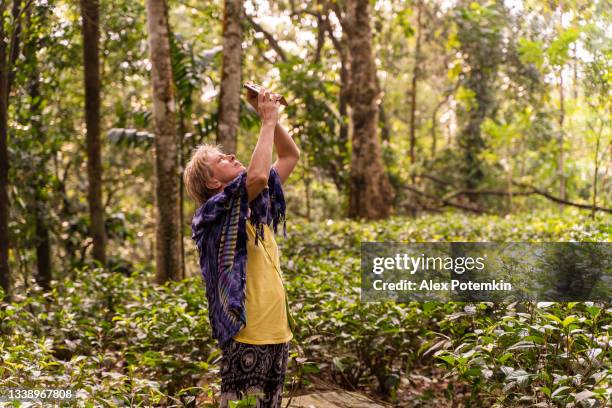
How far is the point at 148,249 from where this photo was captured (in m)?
22.8

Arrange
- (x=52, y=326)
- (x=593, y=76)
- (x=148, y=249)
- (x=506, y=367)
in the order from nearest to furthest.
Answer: (x=506, y=367)
(x=52, y=326)
(x=593, y=76)
(x=148, y=249)

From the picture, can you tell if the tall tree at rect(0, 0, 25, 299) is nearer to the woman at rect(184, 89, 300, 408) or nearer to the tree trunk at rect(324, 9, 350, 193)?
the woman at rect(184, 89, 300, 408)

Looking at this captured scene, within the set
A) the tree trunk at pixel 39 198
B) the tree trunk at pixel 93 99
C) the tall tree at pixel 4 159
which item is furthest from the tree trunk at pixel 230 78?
the tree trunk at pixel 39 198

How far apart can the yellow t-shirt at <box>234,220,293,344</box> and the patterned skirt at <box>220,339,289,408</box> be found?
0.17 feet

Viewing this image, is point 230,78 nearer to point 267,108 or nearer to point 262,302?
point 267,108

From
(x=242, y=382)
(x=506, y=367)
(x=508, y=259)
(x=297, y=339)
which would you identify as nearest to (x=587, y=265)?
(x=508, y=259)

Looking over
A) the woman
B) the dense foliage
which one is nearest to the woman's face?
the woman

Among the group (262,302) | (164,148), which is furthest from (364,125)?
(262,302)

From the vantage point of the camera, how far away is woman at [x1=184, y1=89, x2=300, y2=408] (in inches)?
118

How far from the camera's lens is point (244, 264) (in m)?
3.03

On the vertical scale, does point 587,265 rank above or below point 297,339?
above

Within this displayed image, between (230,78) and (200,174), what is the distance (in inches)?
196

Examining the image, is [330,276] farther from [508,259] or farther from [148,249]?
[148,249]

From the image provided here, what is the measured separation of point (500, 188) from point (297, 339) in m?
17.4
